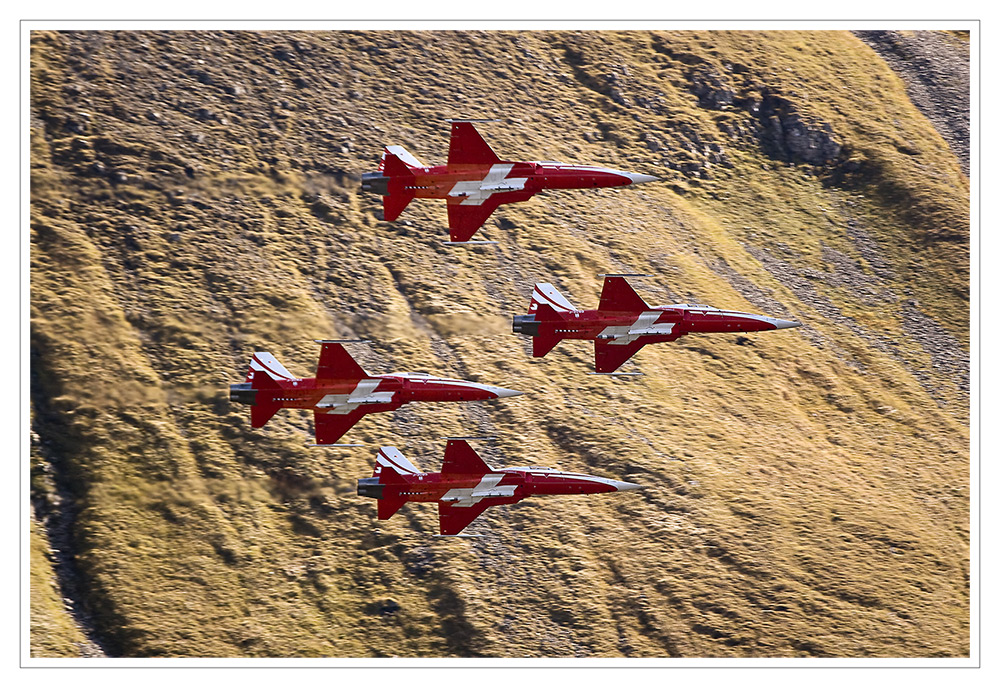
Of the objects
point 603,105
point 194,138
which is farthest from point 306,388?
point 603,105

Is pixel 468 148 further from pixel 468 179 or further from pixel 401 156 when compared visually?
pixel 401 156

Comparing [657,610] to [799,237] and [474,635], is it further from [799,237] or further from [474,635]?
[799,237]

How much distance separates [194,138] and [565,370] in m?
25.0

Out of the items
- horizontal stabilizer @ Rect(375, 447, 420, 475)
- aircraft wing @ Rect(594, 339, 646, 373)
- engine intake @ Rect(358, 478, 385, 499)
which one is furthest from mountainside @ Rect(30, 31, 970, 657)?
aircraft wing @ Rect(594, 339, 646, 373)

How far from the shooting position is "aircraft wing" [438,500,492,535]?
50.4 m

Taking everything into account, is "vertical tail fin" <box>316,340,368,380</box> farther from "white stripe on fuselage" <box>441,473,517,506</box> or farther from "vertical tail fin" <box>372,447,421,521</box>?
"white stripe on fuselage" <box>441,473,517,506</box>

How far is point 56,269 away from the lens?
58.8 meters

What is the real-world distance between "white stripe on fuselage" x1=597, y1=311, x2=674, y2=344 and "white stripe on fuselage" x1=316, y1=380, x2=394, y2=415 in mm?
10521

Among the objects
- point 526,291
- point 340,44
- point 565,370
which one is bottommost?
point 565,370

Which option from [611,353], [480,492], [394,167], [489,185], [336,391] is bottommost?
[480,492]

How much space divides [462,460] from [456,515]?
8.62 feet

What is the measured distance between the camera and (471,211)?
51531mm

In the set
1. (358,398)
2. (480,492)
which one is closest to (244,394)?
(358,398)

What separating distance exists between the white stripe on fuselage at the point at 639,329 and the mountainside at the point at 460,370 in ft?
32.4
